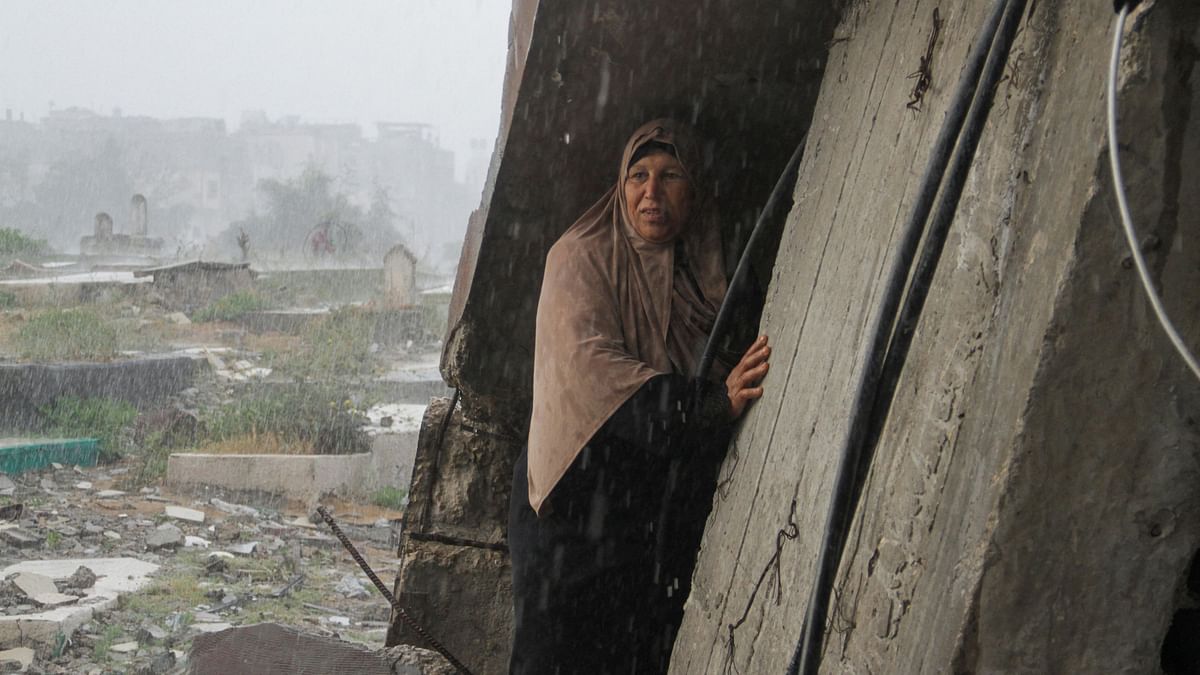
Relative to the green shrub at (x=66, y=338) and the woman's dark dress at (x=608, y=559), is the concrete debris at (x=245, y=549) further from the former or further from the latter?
the green shrub at (x=66, y=338)

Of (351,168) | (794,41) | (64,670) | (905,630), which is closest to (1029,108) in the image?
(905,630)

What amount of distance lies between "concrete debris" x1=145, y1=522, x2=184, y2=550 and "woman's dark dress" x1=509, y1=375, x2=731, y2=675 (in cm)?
634

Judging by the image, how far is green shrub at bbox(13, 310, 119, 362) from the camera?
1492 cm

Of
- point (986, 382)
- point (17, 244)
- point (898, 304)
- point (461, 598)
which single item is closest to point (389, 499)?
point (461, 598)

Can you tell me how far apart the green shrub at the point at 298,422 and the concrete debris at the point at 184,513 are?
2234mm

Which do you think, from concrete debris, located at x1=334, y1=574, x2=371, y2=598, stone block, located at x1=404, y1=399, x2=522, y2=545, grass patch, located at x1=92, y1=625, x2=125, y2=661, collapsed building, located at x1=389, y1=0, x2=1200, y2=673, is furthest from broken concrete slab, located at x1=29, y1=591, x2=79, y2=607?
collapsed building, located at x1=389, y1=0, x2=1200, y2=673

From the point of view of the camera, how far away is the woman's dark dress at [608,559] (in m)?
2.74

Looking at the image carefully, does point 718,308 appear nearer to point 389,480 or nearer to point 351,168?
point 389,480

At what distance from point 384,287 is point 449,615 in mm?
17634

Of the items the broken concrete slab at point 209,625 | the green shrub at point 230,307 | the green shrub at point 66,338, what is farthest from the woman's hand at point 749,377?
the green shrub at point 230,307

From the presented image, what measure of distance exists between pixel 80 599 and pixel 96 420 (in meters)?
6.15

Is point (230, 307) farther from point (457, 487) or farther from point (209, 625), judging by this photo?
point (457, 487)

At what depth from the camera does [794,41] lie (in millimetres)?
2711

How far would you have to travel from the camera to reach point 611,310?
2.72m
